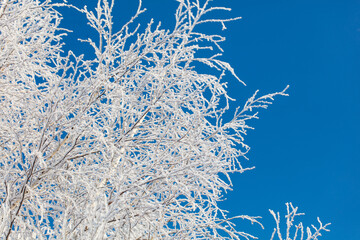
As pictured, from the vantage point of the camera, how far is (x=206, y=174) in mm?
3805

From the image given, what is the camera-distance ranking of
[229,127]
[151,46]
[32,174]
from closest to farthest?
[32,174], [151,46], [229,127]

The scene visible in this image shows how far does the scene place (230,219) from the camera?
4121 millimetres

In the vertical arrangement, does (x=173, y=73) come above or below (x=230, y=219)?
above

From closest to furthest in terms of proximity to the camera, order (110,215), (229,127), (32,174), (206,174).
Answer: (110,215) < (32,174) < (206,174) < (229,127)

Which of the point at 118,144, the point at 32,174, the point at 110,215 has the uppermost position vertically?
the point at 118,144

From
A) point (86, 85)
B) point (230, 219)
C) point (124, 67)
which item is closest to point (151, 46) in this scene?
point (124, 67)

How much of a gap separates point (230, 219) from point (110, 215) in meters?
1.65

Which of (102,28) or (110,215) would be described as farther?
(102,28)

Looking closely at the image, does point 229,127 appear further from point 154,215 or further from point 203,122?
point 154,215

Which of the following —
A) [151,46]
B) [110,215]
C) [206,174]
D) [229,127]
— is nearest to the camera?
[110,215]

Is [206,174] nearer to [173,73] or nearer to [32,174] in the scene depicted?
[173,73]

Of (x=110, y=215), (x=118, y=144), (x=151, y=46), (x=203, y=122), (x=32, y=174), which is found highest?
(x=151, y=46)

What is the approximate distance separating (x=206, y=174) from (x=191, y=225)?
576mm

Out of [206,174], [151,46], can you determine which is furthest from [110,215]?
[151,46]
